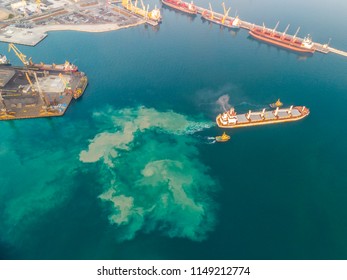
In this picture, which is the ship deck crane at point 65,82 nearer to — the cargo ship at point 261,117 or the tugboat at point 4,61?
the tugboat at point 4,61

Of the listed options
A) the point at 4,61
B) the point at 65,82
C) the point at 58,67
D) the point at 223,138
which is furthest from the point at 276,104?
the point at 4,61

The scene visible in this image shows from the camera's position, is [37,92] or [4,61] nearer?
[37,92]

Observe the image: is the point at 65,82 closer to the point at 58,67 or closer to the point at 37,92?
the point at 37,92

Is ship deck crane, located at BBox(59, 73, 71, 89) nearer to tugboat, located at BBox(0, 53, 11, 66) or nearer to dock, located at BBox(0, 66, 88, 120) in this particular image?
dock, located at BBox(0, 66, 88, 120)

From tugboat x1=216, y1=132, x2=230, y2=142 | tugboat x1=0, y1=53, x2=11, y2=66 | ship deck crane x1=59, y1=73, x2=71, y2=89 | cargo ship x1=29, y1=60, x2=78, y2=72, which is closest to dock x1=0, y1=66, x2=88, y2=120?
ship deck crane x1=59, y1=73, x2=71, y2=89

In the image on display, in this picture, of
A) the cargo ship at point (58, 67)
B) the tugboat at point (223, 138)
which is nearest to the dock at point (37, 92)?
the cargo ship at point (58, 67)

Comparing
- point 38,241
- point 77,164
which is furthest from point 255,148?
point 38,241
